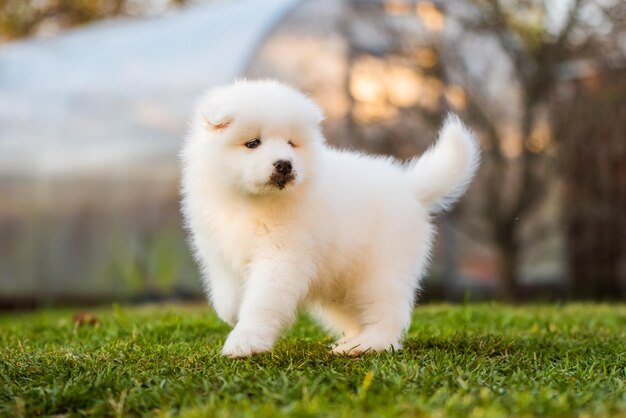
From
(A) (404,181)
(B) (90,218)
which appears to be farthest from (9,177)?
(A) (404,181)

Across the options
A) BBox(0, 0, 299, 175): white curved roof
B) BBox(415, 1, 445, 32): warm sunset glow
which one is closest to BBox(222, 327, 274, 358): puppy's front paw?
BBox(0, 0, 299, 175): white curved roof

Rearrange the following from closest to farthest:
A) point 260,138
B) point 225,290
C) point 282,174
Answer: point 282,174, point 260,138, point 225,290

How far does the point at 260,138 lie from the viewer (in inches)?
161

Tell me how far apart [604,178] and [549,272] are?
1600 mm

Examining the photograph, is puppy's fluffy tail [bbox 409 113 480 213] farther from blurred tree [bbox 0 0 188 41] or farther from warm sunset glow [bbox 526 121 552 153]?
blurred tree [bbox 0 0 188 41]

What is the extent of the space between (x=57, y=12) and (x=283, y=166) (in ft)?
62.3

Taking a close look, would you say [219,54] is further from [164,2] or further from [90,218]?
[164,2]

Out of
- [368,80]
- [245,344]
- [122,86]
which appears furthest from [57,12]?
[245,344]

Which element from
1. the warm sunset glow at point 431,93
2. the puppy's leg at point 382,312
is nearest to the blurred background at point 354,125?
the warm sunset glow at point 431,93

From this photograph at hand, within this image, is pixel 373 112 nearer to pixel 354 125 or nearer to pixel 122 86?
pixel 354 125

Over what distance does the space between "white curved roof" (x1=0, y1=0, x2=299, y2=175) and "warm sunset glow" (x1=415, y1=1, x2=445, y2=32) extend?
73.6 inches

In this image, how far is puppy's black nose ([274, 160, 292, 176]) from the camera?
3967mm

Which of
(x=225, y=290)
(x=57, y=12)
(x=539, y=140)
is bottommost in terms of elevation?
(x=539, y=140)

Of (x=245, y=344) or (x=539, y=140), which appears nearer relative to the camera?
(x=245, y=344)
